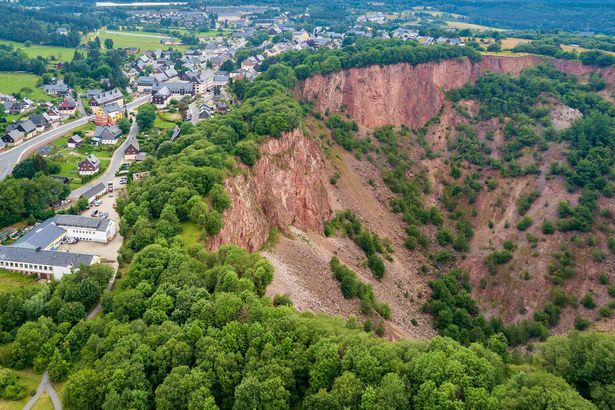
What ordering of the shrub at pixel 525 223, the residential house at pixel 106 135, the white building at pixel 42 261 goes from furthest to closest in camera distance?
1. the residential house at pixel 106 135
2. the shrub at pixel 525 223
3. the white building at pixel 42 261

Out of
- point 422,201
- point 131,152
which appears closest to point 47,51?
point 131,152

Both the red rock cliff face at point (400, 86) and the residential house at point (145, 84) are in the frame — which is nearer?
the red rock cliff face at point (400, 86)

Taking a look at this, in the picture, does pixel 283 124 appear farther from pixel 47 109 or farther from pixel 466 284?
pixel 47 109

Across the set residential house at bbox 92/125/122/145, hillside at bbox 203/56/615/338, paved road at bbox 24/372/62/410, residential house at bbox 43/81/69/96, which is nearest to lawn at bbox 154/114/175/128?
residential house at bbox 92/125/122/145

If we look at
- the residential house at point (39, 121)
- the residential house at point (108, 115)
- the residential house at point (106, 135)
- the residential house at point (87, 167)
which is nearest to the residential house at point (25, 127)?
the residential house at point (39, 121)

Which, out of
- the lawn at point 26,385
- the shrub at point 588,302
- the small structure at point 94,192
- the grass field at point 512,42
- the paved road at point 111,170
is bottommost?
the shrub at point 588,302

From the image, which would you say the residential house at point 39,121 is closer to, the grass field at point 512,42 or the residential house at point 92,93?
the residential house at point 92,93

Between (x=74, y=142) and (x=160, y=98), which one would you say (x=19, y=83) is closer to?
(x=160, y=98)
